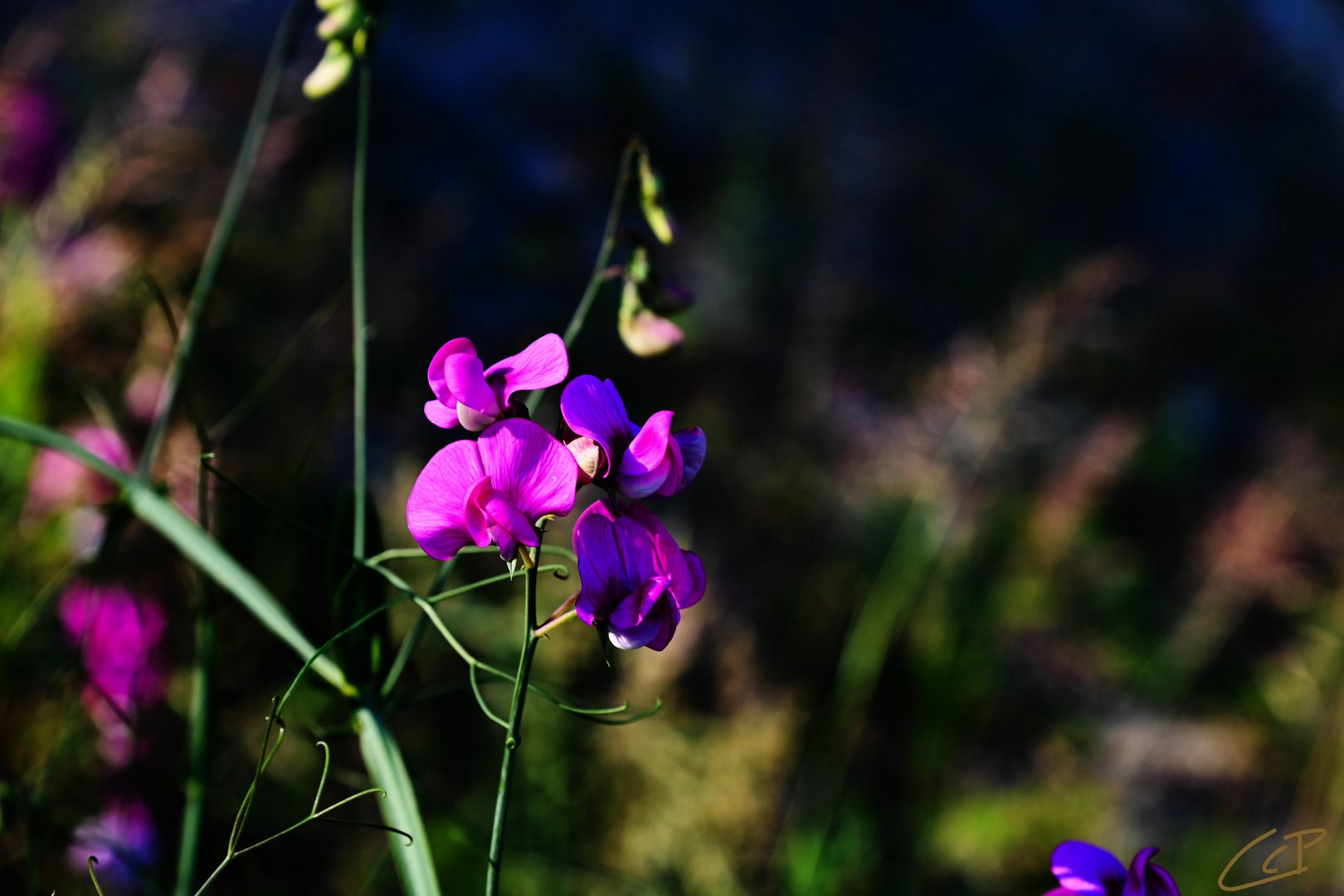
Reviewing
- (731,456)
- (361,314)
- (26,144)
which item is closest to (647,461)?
(361,314)

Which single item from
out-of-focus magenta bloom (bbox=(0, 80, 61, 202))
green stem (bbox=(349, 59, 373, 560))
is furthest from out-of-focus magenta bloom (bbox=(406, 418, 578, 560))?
out-of-focus magenta bloom (bbox=(0, 80, 61, 202))

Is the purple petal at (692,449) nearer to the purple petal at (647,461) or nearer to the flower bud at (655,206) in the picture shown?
the purple petal at (647,461)

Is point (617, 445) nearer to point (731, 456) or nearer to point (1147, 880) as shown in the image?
point (1147, 880)

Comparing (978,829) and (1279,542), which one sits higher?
(1279,542)

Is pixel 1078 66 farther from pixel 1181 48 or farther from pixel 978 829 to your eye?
pixel 978 829

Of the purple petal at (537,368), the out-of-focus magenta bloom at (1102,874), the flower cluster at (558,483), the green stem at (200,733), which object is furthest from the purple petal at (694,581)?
the green stem at (200,733)

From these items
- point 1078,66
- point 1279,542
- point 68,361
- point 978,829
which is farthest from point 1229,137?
point 68,361
